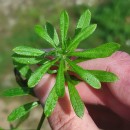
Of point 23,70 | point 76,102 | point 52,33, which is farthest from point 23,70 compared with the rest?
point 76,102

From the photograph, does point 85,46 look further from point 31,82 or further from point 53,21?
point 31,82

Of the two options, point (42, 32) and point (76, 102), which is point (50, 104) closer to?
point (76, 102)

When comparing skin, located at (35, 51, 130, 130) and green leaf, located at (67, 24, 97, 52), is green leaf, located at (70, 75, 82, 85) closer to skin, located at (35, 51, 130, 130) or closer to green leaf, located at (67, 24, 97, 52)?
skin, located at (35, 51, 130, 130)

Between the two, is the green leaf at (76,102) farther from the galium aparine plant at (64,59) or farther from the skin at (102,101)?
the skin at (102,101)

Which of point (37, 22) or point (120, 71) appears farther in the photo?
point (37, 22)

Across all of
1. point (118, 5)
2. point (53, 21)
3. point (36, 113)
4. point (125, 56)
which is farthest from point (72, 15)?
point (125, 56)
